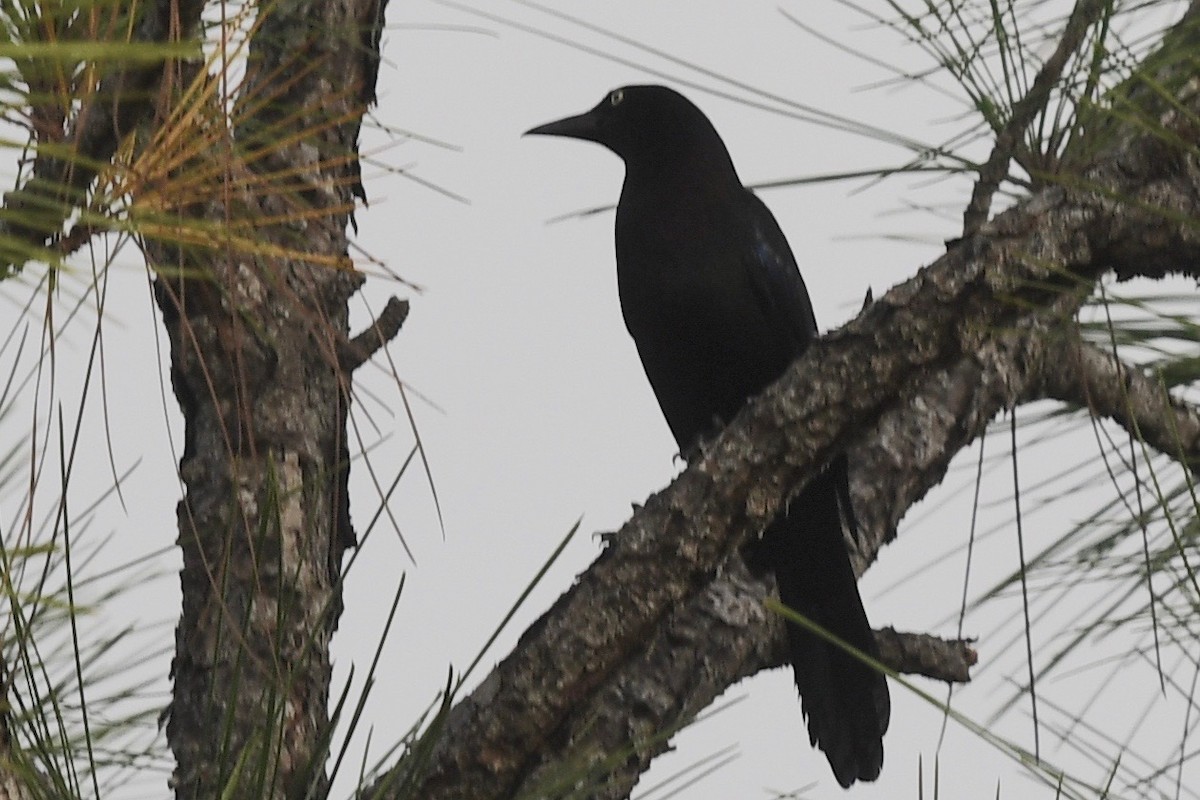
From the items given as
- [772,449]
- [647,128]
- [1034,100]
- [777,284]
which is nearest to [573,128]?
[647,128]

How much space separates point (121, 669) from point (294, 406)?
0.36m

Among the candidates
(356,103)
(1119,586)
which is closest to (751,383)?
(356,103)

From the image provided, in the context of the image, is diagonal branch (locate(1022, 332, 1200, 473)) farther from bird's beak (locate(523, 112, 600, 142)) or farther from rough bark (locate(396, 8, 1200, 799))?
bird's beak (locate(523, 112, 600, 142))

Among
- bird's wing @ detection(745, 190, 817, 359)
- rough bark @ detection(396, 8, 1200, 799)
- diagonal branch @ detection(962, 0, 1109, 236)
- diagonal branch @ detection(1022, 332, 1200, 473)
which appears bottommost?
rough bark @ detection(396, 8, 1200, 799)

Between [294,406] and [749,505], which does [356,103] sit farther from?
[749,505]

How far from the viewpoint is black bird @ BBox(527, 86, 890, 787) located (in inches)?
93.0

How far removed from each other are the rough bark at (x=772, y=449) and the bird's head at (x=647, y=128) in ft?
4.36

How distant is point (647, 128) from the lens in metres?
3.01

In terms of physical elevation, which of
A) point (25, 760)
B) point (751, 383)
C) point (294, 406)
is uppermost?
point (751, 383)

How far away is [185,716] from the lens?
67.2 inches

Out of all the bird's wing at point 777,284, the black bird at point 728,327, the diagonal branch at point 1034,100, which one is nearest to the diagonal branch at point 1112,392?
the diagonal branch at point 1034,100

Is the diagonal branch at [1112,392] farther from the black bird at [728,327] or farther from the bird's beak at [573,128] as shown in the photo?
the bird's beak at [573,128]

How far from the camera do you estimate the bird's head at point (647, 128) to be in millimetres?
2934

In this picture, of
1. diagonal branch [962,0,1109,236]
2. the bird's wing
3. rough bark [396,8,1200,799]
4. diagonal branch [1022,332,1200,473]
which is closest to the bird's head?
the bird's wing
